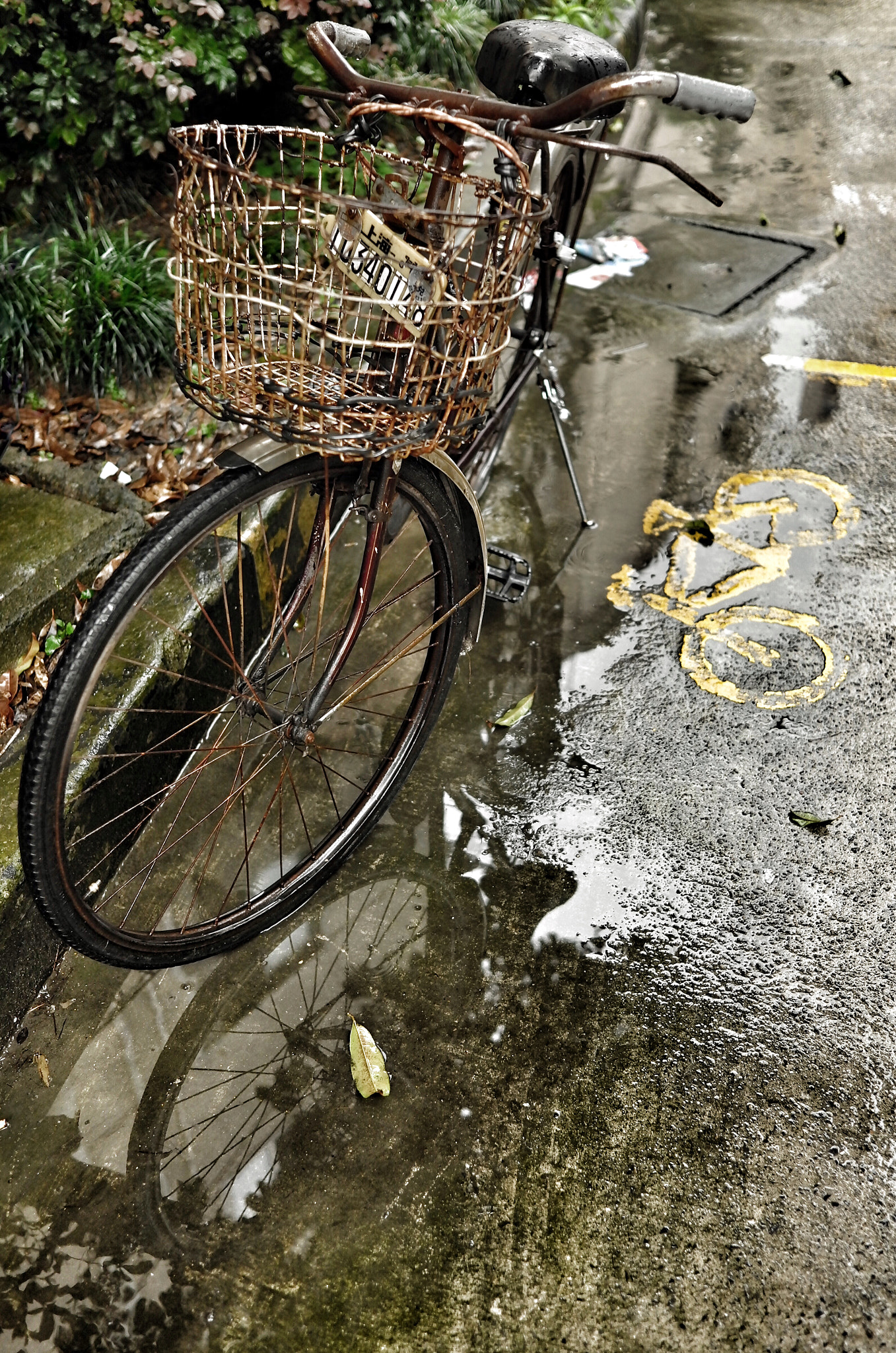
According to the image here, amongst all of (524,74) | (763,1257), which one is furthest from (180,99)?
(763,1257)

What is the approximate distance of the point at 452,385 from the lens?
1867mm

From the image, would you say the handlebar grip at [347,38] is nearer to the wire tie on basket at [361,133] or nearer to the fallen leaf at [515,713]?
the wire tie on basket at [361,133]

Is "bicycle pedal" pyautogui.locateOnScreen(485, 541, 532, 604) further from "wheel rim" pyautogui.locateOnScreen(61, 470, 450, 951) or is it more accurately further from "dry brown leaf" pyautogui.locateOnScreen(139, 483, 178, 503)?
"dry brown leaf" pyautogui.locateOnScreen(139, 483, 178, 503)

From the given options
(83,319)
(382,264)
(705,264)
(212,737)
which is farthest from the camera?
Answer: (705,264)

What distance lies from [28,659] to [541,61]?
2044 mm

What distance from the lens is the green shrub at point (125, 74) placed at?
3.64 metres

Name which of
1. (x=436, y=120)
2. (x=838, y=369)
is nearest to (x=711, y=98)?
(x=436, y=120)

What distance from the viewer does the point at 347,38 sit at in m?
2.32

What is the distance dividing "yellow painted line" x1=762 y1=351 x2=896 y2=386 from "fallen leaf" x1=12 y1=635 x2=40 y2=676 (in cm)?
334

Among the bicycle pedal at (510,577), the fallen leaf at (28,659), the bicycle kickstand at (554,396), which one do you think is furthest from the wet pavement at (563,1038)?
the fallen leaf at (28,659)

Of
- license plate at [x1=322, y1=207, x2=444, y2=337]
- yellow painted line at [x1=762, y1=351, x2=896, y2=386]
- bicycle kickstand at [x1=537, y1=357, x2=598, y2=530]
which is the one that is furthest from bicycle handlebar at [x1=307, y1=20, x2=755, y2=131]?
yellow painted line at [x1=762, y1=351, x2=896, y2=386]

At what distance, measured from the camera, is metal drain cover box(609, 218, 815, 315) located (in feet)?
16.5

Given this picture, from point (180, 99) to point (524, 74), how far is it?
1.67 metres

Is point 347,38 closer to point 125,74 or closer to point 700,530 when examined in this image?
point 125,74
